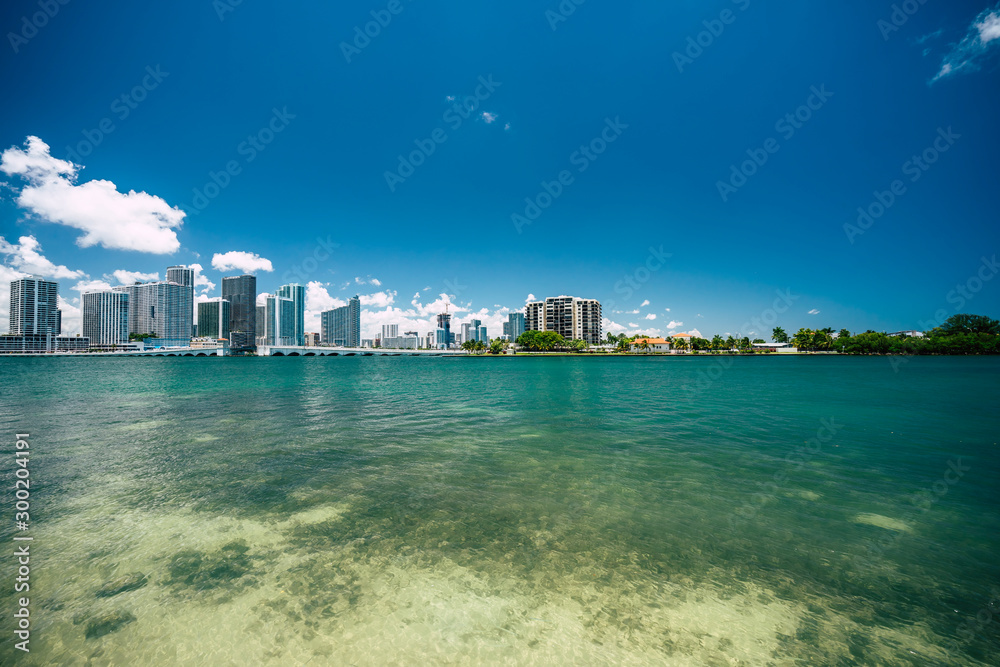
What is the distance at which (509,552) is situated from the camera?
7438 millimetres

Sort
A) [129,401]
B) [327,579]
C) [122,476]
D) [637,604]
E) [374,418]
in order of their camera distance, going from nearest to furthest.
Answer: [637,604], [327,579], [122,476], [374,418], [129,401]

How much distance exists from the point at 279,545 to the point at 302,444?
10.1m

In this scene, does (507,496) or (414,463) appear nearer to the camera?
(507,496)

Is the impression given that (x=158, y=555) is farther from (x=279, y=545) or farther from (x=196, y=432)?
(x=196, y=432)

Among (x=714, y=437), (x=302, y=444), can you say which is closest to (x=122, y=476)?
(x=302, y=444)

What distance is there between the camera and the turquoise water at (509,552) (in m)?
5.11

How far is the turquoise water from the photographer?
16.8 ft

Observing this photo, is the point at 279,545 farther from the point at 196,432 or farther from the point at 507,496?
the point at 196,432

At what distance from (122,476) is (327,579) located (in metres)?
10.5

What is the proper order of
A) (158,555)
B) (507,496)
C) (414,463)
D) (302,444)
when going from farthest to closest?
1. (302,444)
2. (414,463)
3. (507,496)
4. (158,555)

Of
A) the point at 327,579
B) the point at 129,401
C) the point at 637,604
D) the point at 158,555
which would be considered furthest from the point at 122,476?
the point at 129,401

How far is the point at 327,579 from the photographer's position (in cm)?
645

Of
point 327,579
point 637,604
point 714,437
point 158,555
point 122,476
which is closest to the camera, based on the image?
point 637,604

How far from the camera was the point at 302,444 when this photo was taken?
55.5 ft
